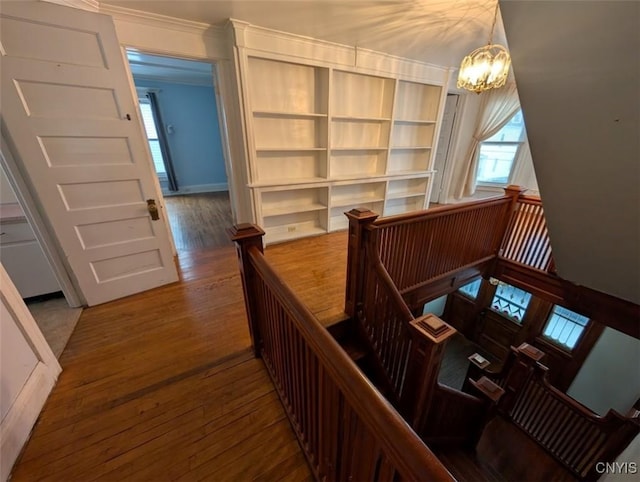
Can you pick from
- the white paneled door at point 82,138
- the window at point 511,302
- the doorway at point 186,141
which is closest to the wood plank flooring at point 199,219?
the doorway at point 186,141

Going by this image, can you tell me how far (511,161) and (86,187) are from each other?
6110 millimetres

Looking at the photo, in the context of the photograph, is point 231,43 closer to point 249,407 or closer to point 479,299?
point 249,407

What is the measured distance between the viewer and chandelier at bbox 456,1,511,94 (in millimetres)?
1955

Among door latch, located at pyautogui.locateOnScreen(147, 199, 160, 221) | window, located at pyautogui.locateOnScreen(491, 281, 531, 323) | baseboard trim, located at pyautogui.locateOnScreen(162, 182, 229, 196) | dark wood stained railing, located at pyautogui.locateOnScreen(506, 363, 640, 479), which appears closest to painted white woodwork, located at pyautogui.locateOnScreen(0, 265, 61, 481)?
door latch, located at pyautogui.locateOnScreen(147, 199, 160, 221)

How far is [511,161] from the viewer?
4.58 metres

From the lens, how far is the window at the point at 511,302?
4.47 m

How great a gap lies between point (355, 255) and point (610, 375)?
4581 millimetres

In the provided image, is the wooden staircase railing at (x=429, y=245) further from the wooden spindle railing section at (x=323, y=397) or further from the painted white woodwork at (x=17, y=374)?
the painted white woodwork at (x=17, y=374)

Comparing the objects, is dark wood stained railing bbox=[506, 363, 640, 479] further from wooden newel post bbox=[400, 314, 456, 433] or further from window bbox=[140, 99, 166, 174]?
window bbox=[140, 99, 166, 174]

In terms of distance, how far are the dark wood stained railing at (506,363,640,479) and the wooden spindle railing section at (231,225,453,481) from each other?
2.76 metres

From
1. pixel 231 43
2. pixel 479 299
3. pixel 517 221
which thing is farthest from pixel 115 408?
pixel 479 299

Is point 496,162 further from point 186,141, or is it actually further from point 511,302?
point 186,141

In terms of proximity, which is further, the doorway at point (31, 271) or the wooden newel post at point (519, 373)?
the wooden newel post at point (519, 373)

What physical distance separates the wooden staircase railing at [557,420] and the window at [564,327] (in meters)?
1.86
